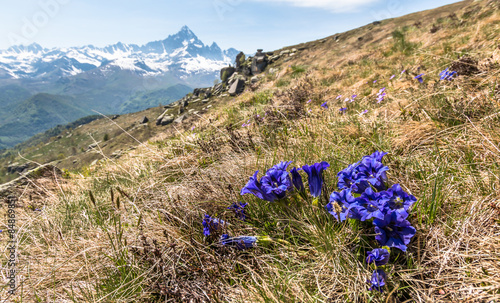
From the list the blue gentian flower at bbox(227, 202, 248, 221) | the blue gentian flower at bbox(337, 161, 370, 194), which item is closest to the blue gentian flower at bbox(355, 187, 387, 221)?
the blue gentian flower at bbox(337, 161, 370, 194)

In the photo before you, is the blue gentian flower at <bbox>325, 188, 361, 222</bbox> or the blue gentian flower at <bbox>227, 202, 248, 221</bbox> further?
the blue gentian flower at <bbox>227, 202, 248, 221</bbox>

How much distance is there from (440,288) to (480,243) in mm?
339

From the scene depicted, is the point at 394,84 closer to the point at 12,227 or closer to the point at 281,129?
the point at 281,129

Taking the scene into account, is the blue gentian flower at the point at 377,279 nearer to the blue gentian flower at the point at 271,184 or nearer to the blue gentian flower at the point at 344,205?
the blue gentian flower at the point at 344,205

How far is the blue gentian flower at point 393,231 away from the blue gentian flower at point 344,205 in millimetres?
129

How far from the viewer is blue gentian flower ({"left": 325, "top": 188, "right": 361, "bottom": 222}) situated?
146 cm

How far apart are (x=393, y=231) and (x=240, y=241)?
98 cm

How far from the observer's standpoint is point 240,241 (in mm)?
1818

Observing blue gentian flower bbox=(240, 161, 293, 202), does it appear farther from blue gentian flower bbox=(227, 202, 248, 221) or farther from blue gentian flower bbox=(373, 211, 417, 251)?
blue gentian flower bbox=(373, 211, 417, 251)

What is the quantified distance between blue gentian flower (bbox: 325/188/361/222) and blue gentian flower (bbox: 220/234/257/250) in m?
0.62

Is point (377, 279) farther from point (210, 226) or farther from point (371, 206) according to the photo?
point (210, 226)

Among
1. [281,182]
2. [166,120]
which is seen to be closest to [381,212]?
[281,182]

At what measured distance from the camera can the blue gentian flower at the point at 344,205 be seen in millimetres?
1465

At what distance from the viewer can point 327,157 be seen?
97.0 inches
